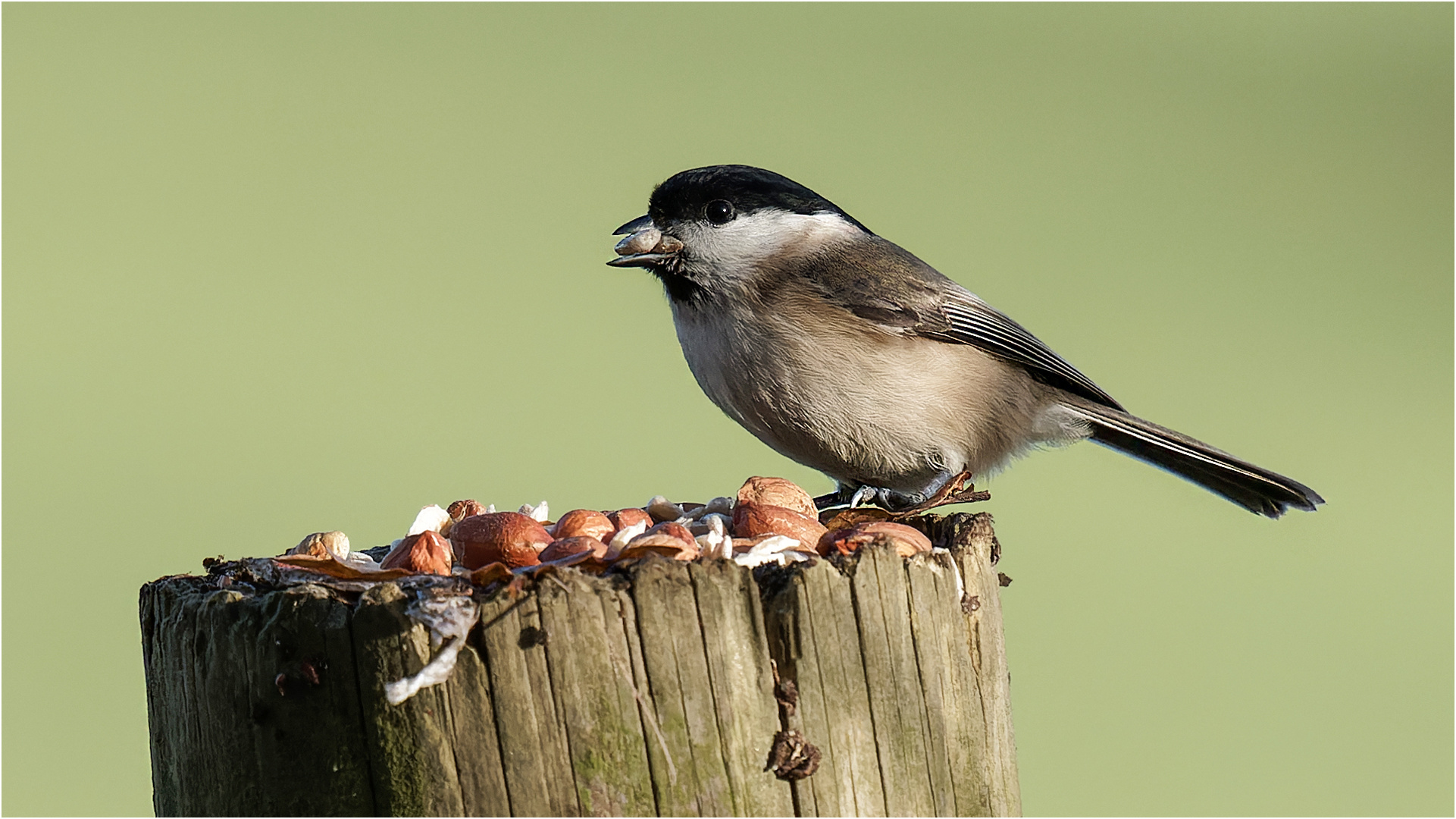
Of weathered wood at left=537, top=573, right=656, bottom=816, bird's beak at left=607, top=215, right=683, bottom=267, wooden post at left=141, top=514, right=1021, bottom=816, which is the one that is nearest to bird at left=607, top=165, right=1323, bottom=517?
bird's beak at left=607, top=215, right=683, bottom=267

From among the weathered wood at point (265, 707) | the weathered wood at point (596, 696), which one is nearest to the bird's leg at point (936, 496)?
the weathered wood at point (596, 696)

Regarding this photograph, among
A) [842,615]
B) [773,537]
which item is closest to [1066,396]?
[773,537]

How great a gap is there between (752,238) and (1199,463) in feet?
4.21

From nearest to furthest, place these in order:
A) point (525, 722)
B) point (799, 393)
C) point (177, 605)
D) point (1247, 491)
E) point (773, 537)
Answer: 1. point (525, 722)
2. point (177, 605)
3. point (773, 537)
4. point (799, 393)
5. point (1247, 491)

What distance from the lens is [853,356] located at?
2.78m

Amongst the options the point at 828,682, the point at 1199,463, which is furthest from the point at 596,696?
the point at 1199,463

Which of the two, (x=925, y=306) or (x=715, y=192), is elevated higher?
(x=715, y=192)

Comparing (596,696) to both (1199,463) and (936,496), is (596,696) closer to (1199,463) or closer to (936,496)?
(936,496)

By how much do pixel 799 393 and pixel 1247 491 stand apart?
4.08 ft

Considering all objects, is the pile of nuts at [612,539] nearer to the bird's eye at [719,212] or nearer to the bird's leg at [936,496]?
the bird's leg at [936,496]

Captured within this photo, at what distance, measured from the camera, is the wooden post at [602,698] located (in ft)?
4.56

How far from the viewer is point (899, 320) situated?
2893 millimetres

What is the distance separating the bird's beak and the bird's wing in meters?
0.33

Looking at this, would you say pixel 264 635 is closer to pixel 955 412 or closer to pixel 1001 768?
pixel 1001 768
